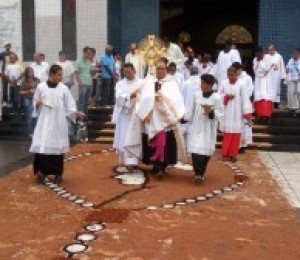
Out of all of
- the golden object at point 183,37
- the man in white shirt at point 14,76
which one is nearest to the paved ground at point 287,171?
the man in white shirt at point 14,76

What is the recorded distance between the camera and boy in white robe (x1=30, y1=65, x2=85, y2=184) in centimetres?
840

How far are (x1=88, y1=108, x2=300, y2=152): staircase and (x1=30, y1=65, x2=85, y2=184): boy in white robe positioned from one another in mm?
4155

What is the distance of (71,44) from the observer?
16281 millimetres

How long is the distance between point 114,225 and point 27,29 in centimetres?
1102

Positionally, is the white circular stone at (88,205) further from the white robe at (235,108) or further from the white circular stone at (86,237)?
the white robe at (235,108)

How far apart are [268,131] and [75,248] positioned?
308 inches

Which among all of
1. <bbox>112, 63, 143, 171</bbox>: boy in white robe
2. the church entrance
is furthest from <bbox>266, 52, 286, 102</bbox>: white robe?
the church entrance

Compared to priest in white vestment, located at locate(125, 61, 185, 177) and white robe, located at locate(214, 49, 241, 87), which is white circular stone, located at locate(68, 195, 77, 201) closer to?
priest in white vestment, located at locate(125, 61, 185, 177)

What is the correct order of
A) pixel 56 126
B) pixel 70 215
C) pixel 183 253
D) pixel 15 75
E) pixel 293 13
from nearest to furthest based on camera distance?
pixel 183 253 < pixel 70 215 < pixel 56 126 < pixel 15 75 < pixel 293 13

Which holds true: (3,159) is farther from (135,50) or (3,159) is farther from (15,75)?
(135,50)

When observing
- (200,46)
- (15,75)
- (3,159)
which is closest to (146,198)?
(3,159)

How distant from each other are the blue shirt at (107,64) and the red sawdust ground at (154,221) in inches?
224

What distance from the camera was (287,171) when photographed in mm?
9812

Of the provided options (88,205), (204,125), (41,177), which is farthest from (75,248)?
(204,125)
